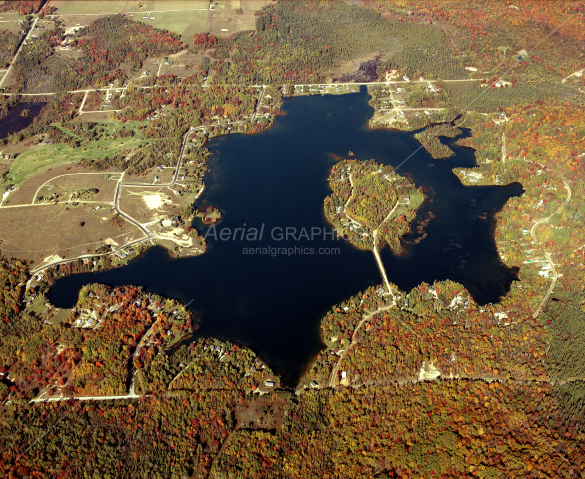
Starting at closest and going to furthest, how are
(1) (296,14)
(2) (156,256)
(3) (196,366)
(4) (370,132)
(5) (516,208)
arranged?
(3) (196,366) < (2) (156,256) < (5) (516,208) < (4) (370,132) < (1) (296,14)

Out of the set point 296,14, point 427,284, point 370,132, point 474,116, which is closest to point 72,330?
point 427,284

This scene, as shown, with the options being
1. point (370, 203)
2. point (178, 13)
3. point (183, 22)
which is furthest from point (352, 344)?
point (178, 13)

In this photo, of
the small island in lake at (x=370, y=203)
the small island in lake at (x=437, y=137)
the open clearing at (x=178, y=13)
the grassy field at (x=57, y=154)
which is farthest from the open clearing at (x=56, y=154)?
the small island in lake at (x=437, y=137)

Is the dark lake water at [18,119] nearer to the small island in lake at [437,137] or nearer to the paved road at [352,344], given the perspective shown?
the small island in lake at [437,137]

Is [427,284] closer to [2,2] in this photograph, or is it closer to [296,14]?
[296,14]

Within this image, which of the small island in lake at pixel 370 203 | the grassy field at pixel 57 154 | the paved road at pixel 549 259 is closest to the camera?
the paved road at pixel 549 259

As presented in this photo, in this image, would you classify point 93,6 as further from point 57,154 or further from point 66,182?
point 66,182
